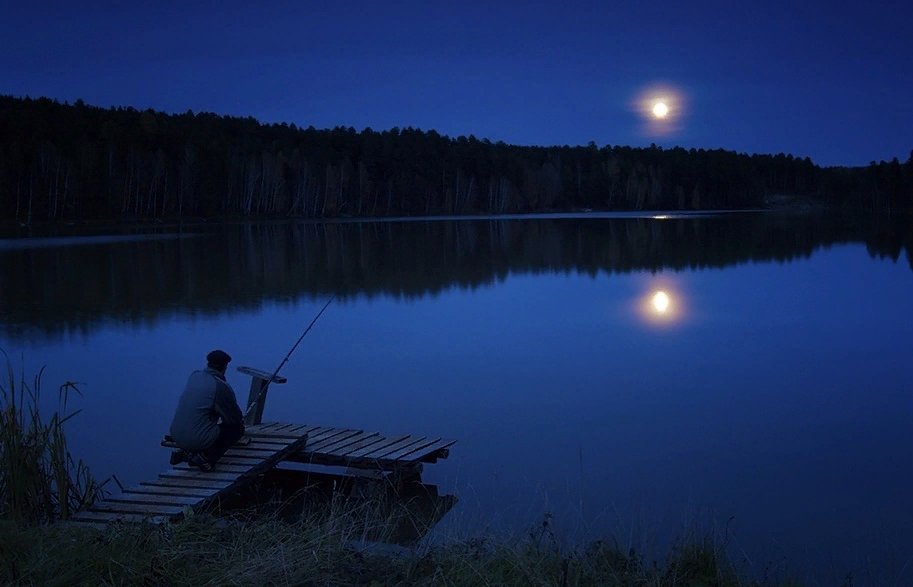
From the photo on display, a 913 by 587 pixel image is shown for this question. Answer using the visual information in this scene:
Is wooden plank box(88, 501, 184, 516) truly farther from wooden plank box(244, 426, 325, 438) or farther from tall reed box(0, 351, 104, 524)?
wooden plank box(244, 426, 325, 438)

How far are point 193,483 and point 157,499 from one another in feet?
1.46

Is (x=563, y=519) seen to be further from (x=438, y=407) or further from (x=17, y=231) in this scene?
(x=17, y=231)

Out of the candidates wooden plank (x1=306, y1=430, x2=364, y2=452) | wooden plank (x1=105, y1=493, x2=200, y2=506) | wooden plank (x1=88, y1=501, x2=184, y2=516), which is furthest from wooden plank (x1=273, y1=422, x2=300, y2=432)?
wooden plank (x1=88, y1=501, x2=184, y2=516)

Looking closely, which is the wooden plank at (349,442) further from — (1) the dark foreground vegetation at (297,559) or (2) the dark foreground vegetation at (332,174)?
(2) the dark foreground vegetation at (332,174)

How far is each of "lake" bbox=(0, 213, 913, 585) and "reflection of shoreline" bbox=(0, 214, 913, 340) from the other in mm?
204

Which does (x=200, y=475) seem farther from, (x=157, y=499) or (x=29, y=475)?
(x=29, y=475)

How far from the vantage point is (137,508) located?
6.37m

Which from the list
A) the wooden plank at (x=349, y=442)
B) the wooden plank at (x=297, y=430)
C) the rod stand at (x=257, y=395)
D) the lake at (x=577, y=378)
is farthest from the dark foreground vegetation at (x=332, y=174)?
the wooden plank at (x=349, y=442)

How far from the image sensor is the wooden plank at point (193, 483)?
6945mm

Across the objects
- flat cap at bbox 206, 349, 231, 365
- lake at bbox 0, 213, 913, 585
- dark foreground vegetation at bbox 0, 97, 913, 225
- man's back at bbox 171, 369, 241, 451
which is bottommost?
lake at bbox 0, 213, 913, 585

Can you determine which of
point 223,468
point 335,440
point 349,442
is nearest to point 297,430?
point 335,440

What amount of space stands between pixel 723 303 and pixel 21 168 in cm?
6690

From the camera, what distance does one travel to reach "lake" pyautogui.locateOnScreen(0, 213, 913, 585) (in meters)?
7.36

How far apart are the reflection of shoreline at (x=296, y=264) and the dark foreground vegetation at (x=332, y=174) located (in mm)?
32822
